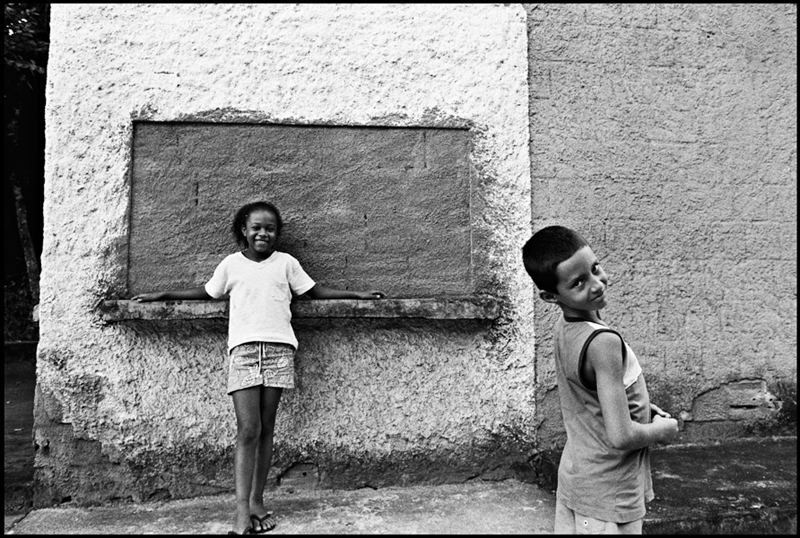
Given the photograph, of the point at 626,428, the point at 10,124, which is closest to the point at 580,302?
the point at 626,428

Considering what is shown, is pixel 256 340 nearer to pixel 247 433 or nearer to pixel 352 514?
pixel 247 433

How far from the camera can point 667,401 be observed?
340 cm

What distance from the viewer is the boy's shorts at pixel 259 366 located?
2.67 meters

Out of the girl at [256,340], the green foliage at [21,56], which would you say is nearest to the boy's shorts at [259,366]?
the girl at [256,340]

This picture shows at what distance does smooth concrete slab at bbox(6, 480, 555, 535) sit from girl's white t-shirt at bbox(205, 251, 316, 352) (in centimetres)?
78

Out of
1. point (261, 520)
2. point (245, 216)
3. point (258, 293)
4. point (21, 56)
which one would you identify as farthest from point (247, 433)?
point (21, 56)

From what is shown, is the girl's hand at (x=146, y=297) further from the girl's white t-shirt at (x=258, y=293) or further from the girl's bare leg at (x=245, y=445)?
the girl's bare leg at (x=245, y=445)

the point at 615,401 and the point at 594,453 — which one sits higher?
the point at 615,401

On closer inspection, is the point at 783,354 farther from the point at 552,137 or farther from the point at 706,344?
the point at 552,137

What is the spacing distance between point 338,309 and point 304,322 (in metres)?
0.21

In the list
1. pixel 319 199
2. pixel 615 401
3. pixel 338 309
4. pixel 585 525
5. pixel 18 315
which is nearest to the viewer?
pixel 615 401

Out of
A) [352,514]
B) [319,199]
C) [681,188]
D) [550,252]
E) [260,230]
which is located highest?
[681,188]

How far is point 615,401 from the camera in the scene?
5.17 feet

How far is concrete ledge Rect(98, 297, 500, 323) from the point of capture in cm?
290
